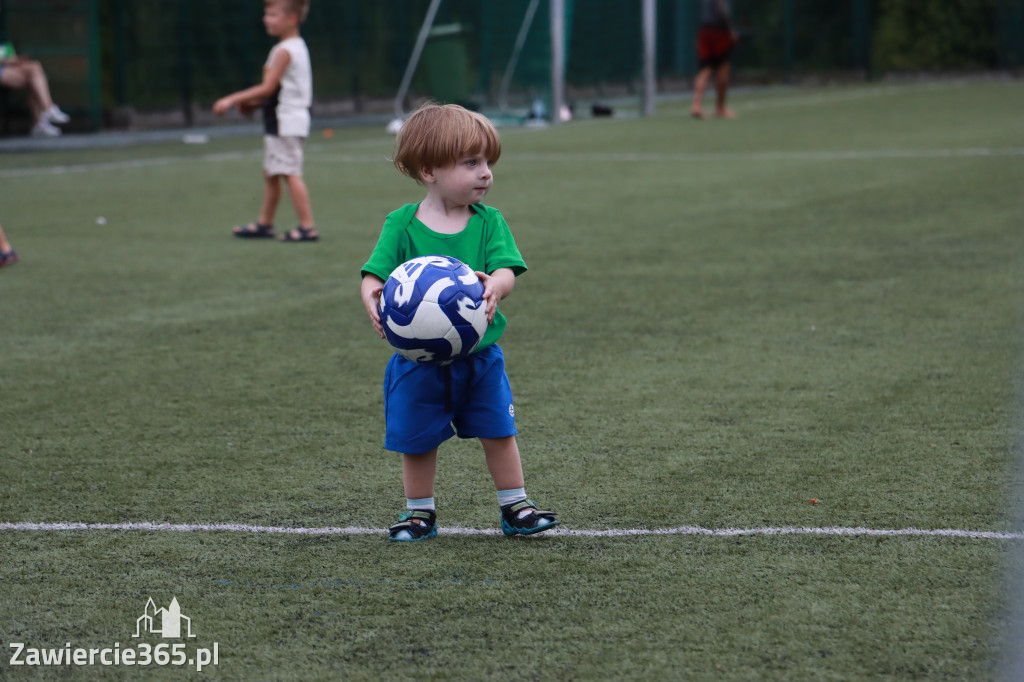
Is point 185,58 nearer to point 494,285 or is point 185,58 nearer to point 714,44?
point 714,44

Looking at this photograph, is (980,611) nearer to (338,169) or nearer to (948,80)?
(338,169)

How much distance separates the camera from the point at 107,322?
21.5 feet

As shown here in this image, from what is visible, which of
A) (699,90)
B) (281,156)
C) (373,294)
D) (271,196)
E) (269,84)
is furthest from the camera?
(699,90)

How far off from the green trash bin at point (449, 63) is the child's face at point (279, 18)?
39.1ft

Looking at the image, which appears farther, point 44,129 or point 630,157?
point 44,129

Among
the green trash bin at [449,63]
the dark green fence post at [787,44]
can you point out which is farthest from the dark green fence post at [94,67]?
the dark green fence post at [787,44]

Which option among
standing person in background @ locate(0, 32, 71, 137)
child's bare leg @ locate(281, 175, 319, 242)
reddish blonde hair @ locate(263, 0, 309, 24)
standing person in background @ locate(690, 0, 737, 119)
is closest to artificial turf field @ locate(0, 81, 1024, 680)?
child's bare leg @ locate(281, 175, 319, 242)

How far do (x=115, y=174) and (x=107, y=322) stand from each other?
7.79 meters

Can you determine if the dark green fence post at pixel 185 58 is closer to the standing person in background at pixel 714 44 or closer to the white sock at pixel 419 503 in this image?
the standing person in background at pixel 714 44

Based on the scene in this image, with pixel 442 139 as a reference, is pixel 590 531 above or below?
below

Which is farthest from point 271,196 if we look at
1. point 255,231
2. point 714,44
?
point 714,44

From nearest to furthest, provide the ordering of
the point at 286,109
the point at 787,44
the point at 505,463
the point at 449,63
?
the point at 505,463, the point at 286,109, the point at 449,63, the point at 787,44

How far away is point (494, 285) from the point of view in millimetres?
3467

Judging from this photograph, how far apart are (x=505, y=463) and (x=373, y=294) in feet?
1.91
